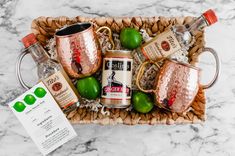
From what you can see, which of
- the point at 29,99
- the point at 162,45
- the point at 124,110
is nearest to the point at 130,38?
the point at 162,45

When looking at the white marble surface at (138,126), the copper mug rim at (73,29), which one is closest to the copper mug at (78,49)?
the copper mug rim at (73,29)

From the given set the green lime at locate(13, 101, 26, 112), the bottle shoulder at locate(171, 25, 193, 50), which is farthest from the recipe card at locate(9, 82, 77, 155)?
the bottle shoulder at locate(171, 25, 193, 50)

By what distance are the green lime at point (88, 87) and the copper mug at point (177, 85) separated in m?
0.12

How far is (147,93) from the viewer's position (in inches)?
46.9

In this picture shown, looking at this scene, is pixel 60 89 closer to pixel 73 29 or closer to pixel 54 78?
pixel 54 78

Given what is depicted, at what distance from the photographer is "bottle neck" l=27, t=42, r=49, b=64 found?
1.12 meters

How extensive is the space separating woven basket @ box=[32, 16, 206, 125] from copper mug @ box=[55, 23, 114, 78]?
0.09 meters

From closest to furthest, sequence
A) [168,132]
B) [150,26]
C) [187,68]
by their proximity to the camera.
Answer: [187,68] < [150,26] < [168,132]

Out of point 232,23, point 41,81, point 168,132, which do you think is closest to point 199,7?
point 232,23

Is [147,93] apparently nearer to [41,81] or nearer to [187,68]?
[187,68]

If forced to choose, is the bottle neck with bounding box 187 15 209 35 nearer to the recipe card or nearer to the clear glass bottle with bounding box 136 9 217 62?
the clear glass bottle with bounding box 136 9 217 62

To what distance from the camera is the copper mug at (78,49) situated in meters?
1.10

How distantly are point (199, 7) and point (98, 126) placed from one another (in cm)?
51

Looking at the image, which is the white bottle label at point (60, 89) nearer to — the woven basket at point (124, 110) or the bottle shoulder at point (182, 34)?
the woven basket at point (124, 110)
